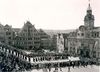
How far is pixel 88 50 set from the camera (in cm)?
1383

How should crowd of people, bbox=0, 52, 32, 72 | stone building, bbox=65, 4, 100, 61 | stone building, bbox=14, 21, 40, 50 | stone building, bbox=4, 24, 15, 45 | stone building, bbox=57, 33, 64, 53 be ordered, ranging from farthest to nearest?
1. stone building, bbox=14, 21, 40, 50
2. stone building, bbox=57, 33, 64, 53
3. stone building, bbox=4, 24, 15, 45
4. stone building, bbox=65, 4, 100, 61
5. crowd of people, bbox=0, 52, 32, 72

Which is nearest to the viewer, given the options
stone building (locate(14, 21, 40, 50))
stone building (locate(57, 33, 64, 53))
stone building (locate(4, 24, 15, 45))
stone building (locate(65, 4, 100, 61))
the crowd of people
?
the crowd of people

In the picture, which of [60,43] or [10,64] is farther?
[60,43]

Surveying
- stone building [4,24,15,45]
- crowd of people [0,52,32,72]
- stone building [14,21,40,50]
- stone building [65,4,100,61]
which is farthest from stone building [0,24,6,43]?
stone building [65,4,100,61]

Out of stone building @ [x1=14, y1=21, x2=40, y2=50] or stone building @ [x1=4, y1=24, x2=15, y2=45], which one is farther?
stone building @ [x1=14, y1=21, x2=40, y2=50]

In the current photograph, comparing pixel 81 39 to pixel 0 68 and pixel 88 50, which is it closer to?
pixel 88 50

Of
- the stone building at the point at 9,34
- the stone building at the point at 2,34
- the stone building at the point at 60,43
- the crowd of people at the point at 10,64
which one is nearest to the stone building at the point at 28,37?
the stone building at the point at 9,34

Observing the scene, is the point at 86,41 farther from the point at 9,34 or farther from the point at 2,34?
the point at 9,34

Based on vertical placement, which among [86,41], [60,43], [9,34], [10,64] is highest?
[9,34]

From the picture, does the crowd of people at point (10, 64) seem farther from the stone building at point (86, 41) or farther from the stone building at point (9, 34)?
the stone building at point (86, 41)

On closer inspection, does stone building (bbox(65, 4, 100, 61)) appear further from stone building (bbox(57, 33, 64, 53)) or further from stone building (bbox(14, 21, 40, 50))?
stone building (bbox(14, 21, 40, 50))

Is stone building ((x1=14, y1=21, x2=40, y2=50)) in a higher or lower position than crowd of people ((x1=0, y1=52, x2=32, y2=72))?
higher

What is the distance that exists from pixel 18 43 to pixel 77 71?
8.22m

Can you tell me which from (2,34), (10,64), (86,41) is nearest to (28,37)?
(2,34)
